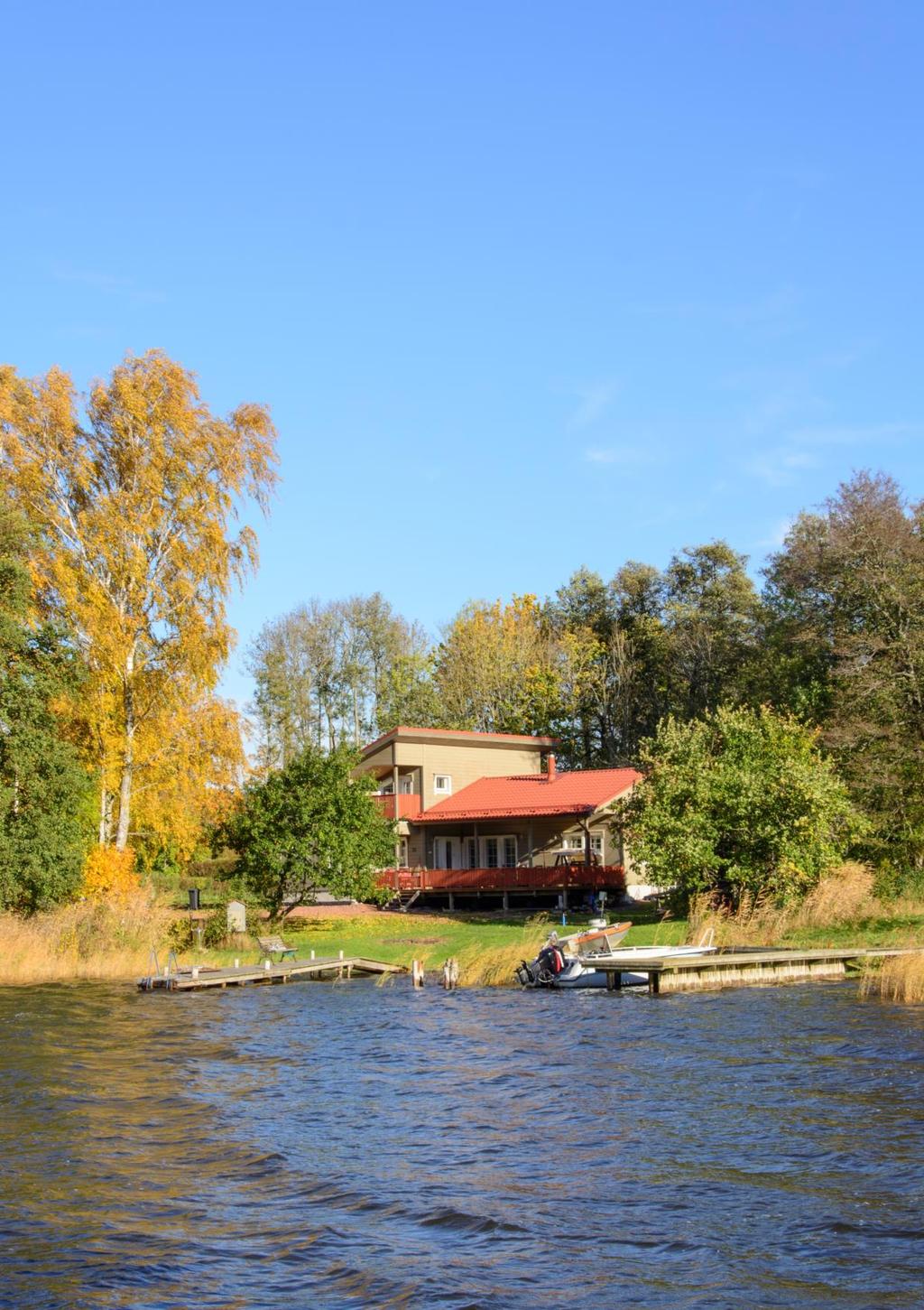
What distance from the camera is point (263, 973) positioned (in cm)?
3288

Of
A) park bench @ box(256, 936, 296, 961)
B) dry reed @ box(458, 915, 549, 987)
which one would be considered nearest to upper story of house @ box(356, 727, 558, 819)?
park bench @ box(256, 936, 296, 961)

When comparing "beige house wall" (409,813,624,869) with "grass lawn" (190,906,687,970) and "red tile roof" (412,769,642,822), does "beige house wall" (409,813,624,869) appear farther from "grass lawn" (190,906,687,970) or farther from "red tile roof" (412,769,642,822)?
"grass lawn" (190,906,687,970)

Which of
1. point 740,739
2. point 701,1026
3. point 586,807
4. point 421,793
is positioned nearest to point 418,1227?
point 701,1026

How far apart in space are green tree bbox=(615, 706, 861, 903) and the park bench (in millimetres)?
10625

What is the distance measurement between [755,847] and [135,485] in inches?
838

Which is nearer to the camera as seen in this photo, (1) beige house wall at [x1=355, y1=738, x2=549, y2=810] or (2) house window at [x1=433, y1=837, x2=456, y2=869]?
(1) beige house wall at [x1=355, y1=738, x2=549, y2=810]

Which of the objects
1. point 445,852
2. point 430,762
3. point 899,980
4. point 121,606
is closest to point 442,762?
point 430,762

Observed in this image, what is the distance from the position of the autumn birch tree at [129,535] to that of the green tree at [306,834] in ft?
18.8

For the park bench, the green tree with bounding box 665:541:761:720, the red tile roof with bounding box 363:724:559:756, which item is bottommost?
the park bench

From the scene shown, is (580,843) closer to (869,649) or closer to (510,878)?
(510,878)

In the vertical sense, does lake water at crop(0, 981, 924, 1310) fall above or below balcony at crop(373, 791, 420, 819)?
below

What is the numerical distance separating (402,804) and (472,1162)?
44093mm

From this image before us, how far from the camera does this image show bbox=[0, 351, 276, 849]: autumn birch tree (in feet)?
125

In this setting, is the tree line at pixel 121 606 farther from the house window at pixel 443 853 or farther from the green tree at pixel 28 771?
the house window at pixel 443 853
